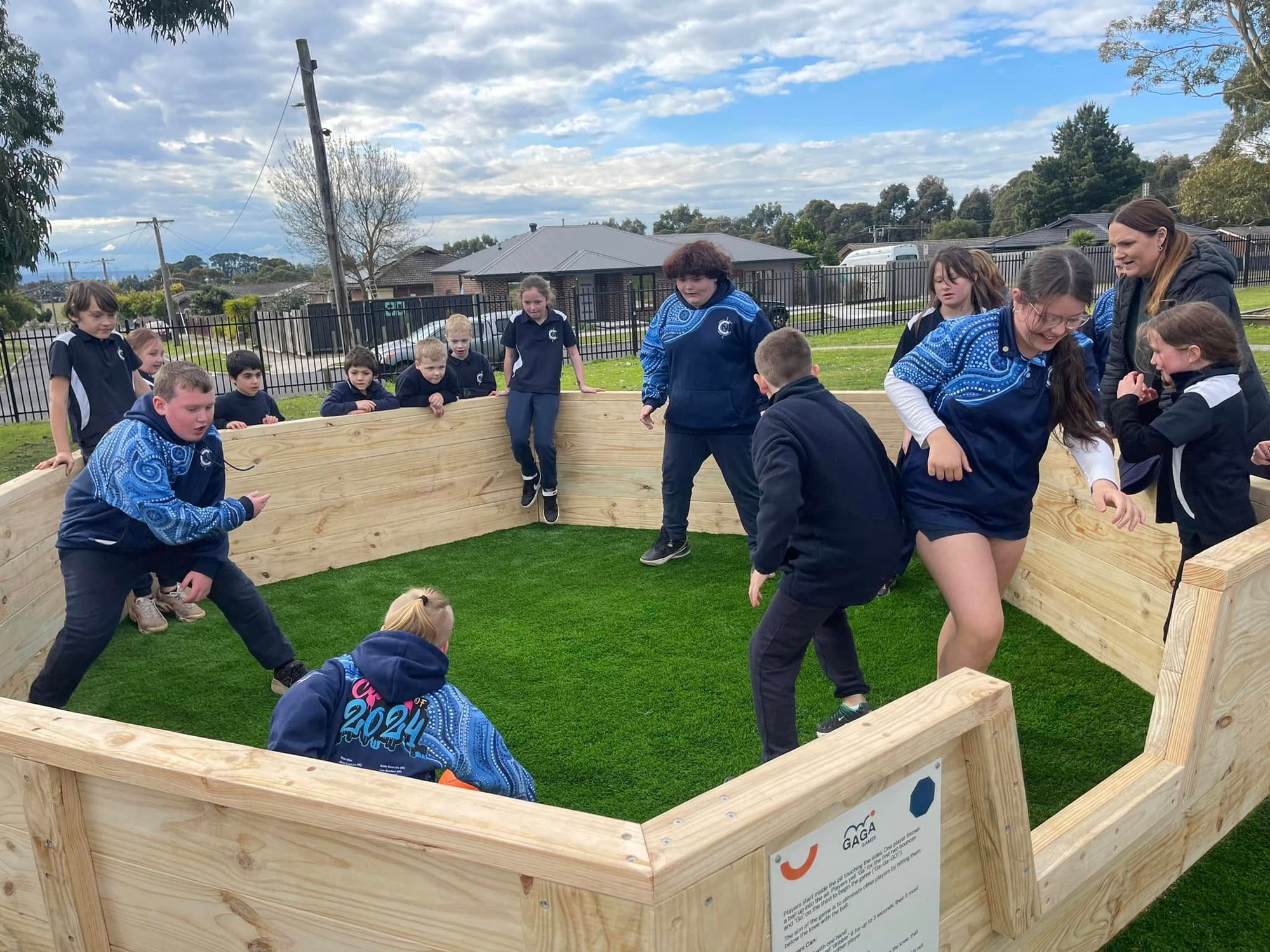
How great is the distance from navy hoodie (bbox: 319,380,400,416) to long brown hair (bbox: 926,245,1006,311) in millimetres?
3901

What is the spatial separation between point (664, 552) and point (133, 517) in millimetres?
3313

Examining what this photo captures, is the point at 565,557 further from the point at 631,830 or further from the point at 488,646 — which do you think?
the point at 631,830

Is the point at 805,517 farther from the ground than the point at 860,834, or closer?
farther from the ground

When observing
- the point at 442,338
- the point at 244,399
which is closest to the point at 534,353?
the point at 244,399

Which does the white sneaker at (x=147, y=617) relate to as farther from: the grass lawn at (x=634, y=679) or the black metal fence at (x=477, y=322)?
the black metal fence at (x=477, y=322)

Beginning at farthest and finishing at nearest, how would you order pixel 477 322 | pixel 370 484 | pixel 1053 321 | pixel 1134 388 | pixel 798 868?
1. pixel 477 322
2. pixel 370 484
3. pixel 1134 388
4. pixel 1053 321
5. pixel 798 868

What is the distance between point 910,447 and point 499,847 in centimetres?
240

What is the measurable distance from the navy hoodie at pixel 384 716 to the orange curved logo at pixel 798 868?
4.06ft

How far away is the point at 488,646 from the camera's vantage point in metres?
4.87

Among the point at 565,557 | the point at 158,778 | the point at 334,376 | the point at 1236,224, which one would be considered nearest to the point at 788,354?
the point at 158,778

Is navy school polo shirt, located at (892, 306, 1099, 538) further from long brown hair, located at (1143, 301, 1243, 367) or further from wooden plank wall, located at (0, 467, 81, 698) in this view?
wooden plank wall, located at (0, 467, 81, 698)

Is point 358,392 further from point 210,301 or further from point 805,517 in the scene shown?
point 210,301

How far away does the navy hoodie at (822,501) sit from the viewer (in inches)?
109

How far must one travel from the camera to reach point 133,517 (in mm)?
3645
